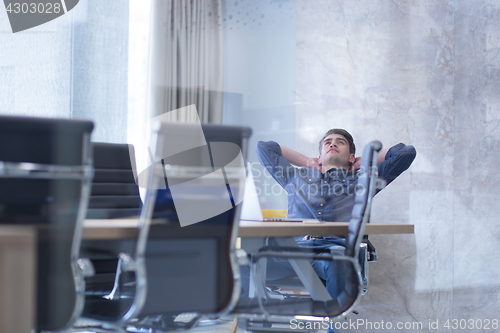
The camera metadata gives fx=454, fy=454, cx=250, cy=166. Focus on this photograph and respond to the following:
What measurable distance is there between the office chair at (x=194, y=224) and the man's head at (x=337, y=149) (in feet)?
5.91

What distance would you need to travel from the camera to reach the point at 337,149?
3.17 metres

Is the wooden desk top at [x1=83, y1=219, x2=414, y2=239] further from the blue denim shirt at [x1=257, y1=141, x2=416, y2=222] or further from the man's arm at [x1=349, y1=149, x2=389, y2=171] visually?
the man's arm at [x1=349, y1=149, x2=389, y2=171]

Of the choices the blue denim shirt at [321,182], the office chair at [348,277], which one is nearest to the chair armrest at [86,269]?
the office chair at [348,277]

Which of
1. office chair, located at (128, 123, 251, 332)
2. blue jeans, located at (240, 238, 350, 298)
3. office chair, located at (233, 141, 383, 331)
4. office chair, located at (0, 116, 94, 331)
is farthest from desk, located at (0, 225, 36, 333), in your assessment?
blue jeans, located at (240, 238, 350, 298)

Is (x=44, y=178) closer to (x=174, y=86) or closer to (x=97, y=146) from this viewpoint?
(x=97, y=146)

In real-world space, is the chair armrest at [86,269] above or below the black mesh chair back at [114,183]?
below

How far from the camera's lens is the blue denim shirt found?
280 cm

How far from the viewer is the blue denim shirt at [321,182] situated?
2805 mm

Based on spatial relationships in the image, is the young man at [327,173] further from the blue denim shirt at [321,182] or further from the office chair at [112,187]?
the office chair at [112,187]

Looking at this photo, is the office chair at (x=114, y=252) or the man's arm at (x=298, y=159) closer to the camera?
the office chair at (x=114, y=252)

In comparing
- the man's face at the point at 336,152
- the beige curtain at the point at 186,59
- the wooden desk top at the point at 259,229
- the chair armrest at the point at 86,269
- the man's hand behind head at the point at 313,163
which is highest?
the beige curtain at the point at 186,59

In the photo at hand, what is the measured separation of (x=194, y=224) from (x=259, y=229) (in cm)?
29

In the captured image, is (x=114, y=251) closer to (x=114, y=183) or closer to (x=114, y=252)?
(x=114, y=252)

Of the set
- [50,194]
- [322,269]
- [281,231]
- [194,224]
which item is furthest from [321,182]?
[50,194]
